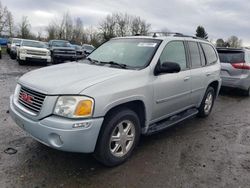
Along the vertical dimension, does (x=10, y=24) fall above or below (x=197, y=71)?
above

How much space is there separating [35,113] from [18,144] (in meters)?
1.20

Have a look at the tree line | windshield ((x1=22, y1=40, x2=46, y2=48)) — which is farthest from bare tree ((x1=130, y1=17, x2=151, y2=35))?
windshield ((x1=22, y1=40, x2=46, y2=48))

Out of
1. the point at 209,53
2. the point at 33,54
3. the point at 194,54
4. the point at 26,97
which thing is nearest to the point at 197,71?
the point at 194,54

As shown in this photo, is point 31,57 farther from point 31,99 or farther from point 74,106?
point 74,106

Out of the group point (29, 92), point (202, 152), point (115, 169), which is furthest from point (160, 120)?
point (29, 92)

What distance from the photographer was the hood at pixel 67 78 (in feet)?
9.95

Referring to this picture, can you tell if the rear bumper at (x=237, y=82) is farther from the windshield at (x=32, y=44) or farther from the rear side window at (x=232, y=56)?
the windshield at (x=32, y=44)

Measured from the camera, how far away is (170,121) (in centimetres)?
450

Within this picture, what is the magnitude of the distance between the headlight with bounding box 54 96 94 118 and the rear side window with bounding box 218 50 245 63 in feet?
23.7

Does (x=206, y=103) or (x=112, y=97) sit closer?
(x=112, y=97)

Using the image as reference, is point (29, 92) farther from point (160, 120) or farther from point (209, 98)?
point (209, 98)

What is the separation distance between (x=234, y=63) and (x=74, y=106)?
7.24m

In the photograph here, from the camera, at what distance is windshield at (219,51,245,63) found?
341 inches

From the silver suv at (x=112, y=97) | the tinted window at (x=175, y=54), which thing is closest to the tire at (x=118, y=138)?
the silver suv at (x=112, y=97)
